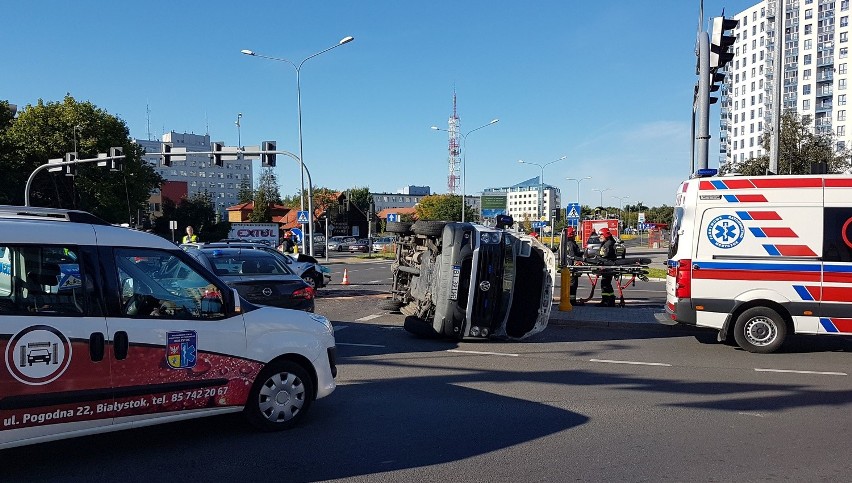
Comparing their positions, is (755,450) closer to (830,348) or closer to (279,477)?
(279,477)

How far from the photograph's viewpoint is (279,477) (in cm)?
455

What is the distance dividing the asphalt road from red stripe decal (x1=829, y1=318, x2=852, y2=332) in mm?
447

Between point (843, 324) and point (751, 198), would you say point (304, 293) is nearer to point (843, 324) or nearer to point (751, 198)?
point (751, 198)

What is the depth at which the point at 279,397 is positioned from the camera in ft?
18.3

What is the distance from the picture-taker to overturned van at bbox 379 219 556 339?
9.81m

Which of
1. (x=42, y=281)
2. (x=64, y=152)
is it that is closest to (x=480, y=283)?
(x=42, y=281)

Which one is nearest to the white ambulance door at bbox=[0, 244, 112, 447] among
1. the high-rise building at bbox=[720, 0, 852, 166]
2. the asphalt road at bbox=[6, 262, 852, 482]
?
the asphalt road at bbox=[6, 262, 852, 482]

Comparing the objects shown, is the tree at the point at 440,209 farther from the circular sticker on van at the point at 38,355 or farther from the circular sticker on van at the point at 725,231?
the circular sticker on van at the point at 38,355

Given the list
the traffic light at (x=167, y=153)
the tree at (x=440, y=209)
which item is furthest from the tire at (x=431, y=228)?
the tree at (x=440, y=209)

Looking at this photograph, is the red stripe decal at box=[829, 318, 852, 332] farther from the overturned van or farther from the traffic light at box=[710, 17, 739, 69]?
the traffic light at box=[710, 17, 739, 69]

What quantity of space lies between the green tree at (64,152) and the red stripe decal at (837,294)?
150 ft

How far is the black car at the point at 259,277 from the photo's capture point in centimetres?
1026

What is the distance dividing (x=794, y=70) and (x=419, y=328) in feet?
316

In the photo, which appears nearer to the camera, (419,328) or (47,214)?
(47,214)
